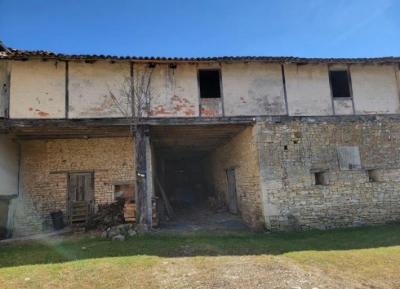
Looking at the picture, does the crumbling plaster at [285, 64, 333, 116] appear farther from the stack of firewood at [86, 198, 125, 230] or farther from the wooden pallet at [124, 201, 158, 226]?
the stack of firewood at [86, 198, 125, 230]

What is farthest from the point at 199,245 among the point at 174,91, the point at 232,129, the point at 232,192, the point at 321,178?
the point at 232,192

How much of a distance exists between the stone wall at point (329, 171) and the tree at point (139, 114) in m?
3.95

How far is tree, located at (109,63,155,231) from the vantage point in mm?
10750

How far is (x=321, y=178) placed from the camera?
38.2 ft

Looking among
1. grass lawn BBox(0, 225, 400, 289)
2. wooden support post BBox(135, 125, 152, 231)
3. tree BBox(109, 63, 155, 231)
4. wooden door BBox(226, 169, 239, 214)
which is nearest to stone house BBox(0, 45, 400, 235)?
tree BBox(109, 63, 155, 231)

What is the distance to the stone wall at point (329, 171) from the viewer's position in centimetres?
1107

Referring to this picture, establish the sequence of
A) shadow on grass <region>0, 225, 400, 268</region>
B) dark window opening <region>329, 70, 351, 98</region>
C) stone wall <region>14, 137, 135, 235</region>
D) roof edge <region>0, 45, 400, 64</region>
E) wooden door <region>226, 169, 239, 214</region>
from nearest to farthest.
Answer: shadow on grass <region>0, 225, 400, 268</region> → roof edge <region>0, 45, 400, 64</region> → dark window opening <region>329, 70, 351, 98</region> → stone wall <region>14, 137, 135, 235</region> → wooden door <region>226, 169, 239, 214</region>

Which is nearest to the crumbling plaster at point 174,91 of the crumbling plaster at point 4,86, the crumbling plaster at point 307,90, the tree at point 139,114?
the tree at point 139,114

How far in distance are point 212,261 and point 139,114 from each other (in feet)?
18.0

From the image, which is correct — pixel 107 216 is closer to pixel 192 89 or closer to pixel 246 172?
pixel 246 172

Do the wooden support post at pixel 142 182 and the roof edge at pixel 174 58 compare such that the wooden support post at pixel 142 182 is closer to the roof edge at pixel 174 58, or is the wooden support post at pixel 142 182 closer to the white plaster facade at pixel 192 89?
the white plaster facade at pixel 192 89

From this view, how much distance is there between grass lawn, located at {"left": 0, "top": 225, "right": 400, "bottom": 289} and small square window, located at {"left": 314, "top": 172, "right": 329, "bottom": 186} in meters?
1.77

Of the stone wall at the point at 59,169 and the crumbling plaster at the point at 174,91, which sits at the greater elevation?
the crumbling plaster at the point at 174,91

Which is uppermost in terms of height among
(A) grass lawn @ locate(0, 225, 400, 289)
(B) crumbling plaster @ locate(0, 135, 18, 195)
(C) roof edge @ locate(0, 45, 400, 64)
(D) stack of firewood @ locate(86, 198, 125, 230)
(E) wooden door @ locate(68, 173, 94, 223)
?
(C) roof edge @ locate(0, 45, 400, 64)
